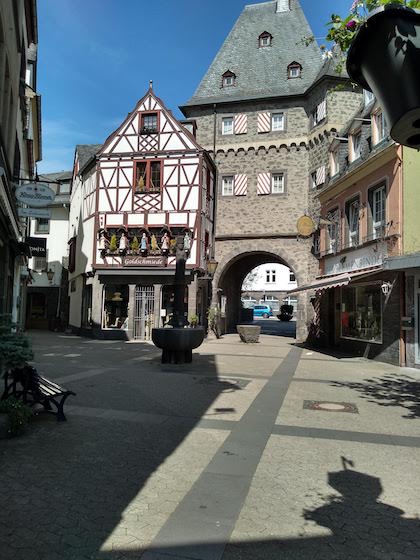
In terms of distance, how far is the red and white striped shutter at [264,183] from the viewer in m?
25.9

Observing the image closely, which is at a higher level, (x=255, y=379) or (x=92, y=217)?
(x=92, y=217)

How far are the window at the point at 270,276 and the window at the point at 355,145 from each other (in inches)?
1803

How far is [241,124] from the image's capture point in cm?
2648

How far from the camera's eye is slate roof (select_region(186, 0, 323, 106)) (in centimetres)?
2691

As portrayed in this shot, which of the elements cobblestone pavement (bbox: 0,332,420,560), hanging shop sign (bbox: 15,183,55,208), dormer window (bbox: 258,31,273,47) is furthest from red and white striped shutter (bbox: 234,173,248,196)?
cobblestone pavement (bbox: 0,332,420,560)

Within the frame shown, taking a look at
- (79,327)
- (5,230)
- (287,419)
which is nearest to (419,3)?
(287,419)

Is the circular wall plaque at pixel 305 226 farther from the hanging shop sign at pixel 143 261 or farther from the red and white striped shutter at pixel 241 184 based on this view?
the hanging shop sign at pixel 143 261

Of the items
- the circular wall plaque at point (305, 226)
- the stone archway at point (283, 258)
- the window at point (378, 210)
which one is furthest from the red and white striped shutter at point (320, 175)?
the window at point (378, 210)

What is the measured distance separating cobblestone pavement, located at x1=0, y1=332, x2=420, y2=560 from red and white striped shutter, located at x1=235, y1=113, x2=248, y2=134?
20414 millimetres

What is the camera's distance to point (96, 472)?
4395mm

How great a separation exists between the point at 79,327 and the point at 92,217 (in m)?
6.31

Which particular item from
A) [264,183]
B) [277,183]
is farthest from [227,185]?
[277,183]

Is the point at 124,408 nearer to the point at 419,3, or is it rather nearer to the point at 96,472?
the point at 96,472

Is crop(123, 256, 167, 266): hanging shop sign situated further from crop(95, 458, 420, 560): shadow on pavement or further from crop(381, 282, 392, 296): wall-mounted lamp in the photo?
crop(95, 458, 420, 560): shadow on pavement
